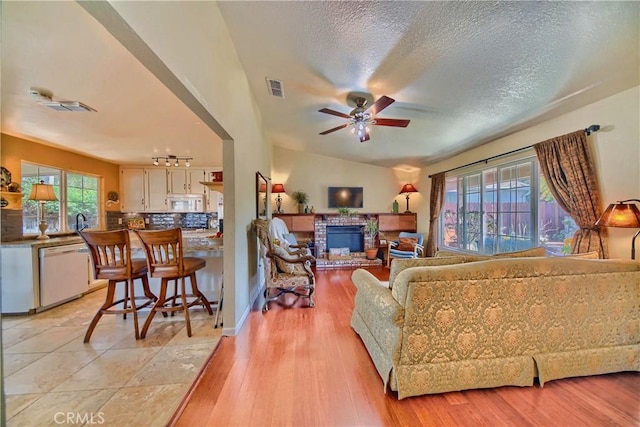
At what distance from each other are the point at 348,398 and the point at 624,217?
2.77 metres

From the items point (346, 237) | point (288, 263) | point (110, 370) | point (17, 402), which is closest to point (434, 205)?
point (346, 237)

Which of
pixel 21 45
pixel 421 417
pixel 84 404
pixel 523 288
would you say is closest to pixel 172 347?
pixel 84 404

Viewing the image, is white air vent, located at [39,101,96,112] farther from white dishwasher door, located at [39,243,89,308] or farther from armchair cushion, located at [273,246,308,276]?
armchair cushion, located at [273,246,308,276]

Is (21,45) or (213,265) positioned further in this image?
(213,265)

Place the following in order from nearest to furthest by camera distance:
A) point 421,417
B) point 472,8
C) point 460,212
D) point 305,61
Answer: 1. point 421,417
2. point 472,8
3. point 305,61
4. point 460,212

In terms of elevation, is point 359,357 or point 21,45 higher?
point 21,45

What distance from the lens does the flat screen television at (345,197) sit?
6270mm

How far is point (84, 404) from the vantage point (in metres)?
1.76

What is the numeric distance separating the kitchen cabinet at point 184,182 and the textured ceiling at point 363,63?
1.59 metres

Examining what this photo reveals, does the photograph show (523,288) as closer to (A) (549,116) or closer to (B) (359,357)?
(B) (359,357)

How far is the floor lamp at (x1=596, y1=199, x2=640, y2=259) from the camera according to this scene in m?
2.24

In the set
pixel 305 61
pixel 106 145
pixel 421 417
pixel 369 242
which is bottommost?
pixel 421 417

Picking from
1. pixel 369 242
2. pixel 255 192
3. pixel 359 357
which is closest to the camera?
pixel 359 357

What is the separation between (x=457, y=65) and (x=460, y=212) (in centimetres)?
321
